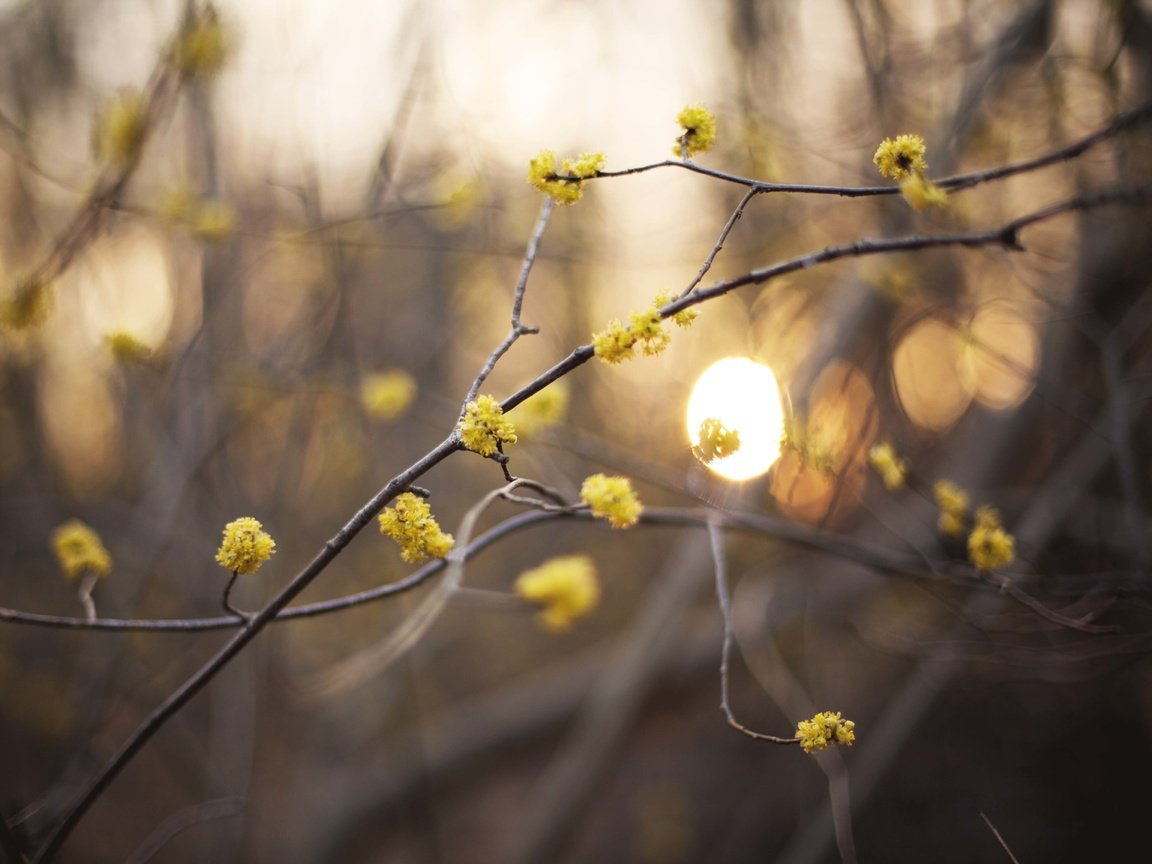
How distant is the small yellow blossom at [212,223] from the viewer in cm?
237

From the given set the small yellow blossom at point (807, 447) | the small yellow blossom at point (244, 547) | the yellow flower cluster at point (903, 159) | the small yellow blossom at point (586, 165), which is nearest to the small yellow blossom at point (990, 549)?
the small yellow blossom at point (807, 447)

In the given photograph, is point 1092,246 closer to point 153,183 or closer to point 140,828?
point 153,183

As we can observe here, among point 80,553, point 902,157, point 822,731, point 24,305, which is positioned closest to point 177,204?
point 24,305

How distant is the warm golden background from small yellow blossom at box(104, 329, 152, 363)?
5 cm

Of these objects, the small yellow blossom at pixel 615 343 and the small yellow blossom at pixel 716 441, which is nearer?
the small yellow blossom at pixel 615 343

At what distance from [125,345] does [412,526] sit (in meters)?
1.61

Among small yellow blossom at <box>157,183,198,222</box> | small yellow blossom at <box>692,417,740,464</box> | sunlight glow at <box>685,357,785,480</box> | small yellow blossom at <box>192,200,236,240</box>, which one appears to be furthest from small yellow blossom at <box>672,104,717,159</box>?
small yellow blossom at <box>157,183,198,222</box>

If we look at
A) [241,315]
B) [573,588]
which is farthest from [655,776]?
[573,588]

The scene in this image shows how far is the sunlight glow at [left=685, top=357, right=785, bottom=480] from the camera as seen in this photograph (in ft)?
5.95

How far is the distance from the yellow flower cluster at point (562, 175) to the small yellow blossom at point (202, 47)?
55.2 inches

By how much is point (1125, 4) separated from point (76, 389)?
5.63m

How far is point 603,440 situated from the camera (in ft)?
A: 11.7

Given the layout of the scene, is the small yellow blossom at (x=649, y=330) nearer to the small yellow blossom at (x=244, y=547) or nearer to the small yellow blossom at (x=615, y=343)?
the small yellow blossom at (x=615, y=343)

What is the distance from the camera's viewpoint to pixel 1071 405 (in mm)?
2936
